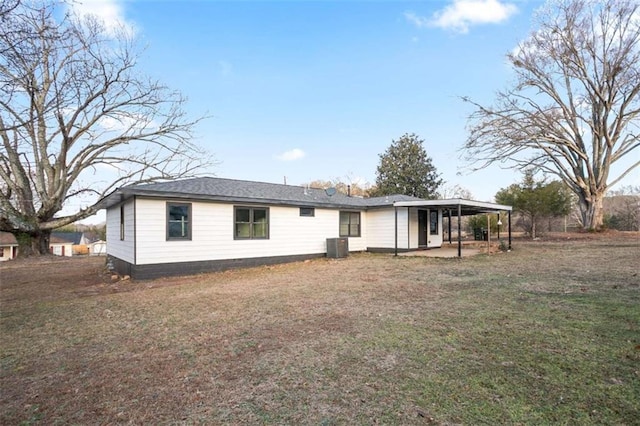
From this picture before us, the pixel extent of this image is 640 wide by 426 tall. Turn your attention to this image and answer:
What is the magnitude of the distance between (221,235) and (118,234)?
410 centimetres

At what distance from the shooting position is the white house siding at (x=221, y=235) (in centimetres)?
959

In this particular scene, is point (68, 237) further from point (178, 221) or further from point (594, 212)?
point (594, 212)

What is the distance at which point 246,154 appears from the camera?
870 inches

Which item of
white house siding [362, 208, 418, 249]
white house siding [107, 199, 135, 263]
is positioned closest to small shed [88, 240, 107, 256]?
white house siding [107, 199, 135, 263]

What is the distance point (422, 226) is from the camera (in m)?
16.4

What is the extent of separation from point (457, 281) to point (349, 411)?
617 centimetres

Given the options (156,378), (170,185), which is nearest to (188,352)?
(156,378)

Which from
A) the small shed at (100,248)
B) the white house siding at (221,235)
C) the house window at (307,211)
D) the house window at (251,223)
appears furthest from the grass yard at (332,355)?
the small shed at (100,248)

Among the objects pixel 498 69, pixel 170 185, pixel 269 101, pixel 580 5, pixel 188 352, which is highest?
pixel 580 5

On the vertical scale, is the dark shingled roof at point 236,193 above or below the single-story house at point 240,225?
above

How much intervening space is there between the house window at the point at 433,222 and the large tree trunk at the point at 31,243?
1984 centimetres

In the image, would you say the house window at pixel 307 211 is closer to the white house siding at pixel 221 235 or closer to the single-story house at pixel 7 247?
the white house siding at pixel 221 235

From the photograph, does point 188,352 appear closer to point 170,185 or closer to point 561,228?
point 170,185

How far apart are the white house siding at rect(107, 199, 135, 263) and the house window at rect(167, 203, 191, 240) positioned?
969mm
